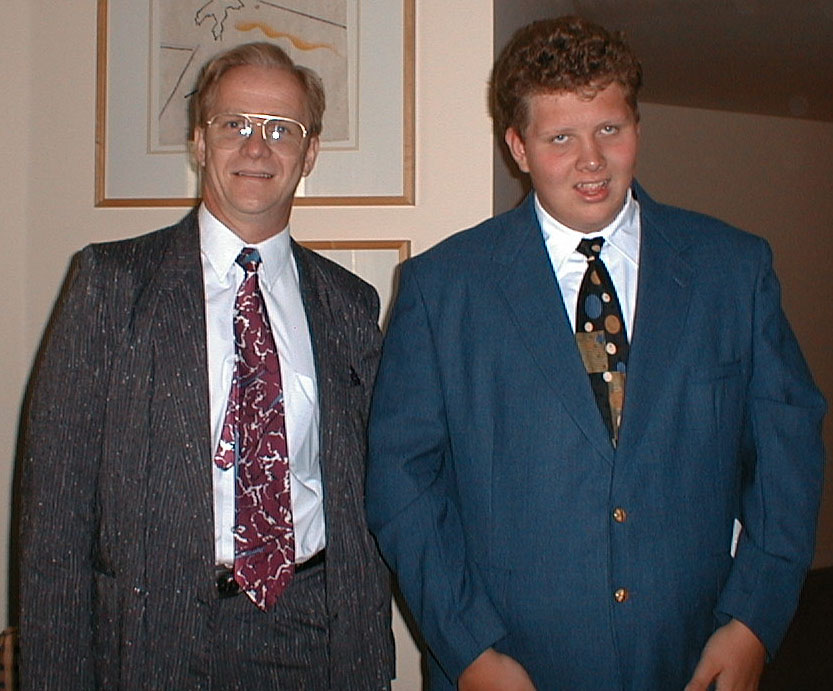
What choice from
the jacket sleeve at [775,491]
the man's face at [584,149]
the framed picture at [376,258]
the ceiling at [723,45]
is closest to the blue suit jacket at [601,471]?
the jacket sleeve at [775,491]

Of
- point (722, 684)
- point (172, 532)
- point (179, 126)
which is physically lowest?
point (722, 684)

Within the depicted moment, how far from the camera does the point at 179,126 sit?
222 centimetres

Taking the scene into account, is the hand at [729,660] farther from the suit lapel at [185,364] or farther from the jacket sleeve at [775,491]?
the suit lapel at [185,364]

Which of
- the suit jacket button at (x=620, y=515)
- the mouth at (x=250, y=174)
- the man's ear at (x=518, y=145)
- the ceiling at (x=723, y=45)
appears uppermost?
the ceiling at (x=723, y=45)

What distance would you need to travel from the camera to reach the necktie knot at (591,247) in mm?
1458

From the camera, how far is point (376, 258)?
2197mm

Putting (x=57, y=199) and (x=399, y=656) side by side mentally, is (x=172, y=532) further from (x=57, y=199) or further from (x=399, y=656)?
(x=57, y=199)

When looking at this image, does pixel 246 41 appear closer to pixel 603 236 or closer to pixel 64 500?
pixel 603 236

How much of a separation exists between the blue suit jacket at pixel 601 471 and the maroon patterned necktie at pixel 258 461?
17 centimetres

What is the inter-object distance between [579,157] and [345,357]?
1.88 ft

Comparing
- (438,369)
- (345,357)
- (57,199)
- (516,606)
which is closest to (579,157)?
(438,369)

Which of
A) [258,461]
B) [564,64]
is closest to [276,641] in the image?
[258,461]

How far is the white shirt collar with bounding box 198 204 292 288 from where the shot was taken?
1571 millimetres

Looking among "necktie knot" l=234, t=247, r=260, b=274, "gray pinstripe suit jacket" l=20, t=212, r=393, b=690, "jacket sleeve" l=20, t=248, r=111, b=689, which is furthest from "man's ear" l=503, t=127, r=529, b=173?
"jacket sleeve" l=20, t=248, r=111, b=689
